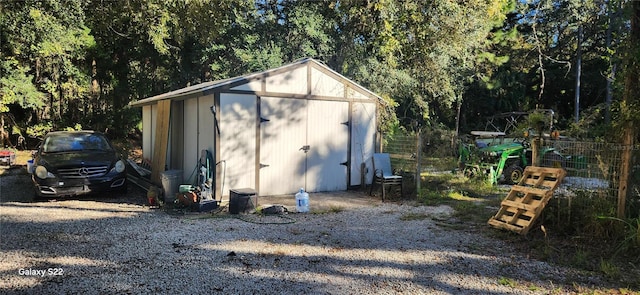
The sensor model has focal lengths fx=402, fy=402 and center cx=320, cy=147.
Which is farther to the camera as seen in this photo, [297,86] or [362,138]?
[362,138]

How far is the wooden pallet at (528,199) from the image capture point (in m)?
5.14

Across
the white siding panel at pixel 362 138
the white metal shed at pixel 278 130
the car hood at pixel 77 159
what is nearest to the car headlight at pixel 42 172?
the car hood at pixel 77 159

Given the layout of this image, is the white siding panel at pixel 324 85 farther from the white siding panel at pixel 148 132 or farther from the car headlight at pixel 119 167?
the white siding panel at pixel 148 132

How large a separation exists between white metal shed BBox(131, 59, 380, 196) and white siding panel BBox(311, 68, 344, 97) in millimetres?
21

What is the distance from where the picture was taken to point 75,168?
7.12 metres

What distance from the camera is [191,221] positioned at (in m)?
5.95

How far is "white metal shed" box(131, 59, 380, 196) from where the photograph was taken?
24.5 ft

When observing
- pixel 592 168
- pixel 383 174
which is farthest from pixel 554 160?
pixel 383 174

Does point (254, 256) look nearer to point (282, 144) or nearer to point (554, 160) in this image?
point (282, 144)

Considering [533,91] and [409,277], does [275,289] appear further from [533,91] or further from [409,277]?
[533,91]

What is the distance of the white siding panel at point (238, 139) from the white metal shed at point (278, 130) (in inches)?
0.7

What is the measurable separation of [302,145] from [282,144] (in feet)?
1.49

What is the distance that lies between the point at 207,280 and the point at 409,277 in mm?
1842

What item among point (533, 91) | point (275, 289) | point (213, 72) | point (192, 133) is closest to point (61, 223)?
point (192, 133)
